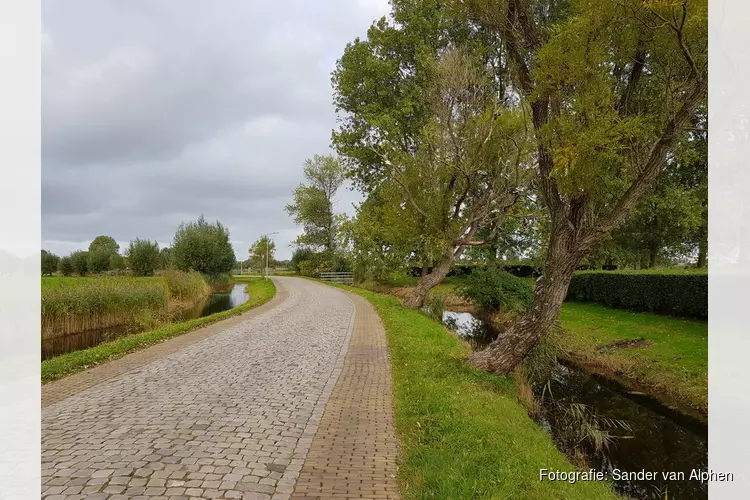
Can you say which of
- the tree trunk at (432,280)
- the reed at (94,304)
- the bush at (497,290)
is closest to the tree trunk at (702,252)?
the bush at (497,290)

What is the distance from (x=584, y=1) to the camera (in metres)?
7.00

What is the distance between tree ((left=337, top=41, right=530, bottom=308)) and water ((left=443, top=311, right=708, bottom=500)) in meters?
8.02

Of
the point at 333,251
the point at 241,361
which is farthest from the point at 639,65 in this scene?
the point at 333,251

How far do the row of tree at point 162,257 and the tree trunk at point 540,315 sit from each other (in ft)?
114

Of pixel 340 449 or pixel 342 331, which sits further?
pixel 342 331

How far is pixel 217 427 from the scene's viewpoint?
18.2ft

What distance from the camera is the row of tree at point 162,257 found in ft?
125

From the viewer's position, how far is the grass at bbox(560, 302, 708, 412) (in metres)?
9.40

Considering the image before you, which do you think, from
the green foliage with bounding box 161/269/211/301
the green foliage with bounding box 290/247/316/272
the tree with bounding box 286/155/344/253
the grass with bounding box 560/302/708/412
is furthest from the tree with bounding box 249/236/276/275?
the grass with bounding box 560/302/708/412

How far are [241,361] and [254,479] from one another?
5.59 metres

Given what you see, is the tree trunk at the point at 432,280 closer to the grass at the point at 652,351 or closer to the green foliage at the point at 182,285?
the grass at the point at 652,351

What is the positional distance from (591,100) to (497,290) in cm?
1257

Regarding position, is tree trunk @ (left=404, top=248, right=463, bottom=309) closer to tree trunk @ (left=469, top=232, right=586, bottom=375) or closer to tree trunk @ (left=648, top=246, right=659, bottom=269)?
tree trunk @ (left=469, top=232, right=586, bottom=375)
